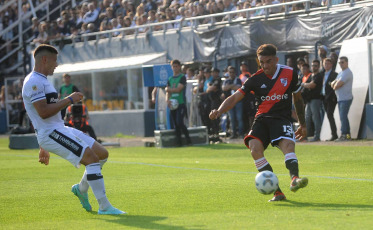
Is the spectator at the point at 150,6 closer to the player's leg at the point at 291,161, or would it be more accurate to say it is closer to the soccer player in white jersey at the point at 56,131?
the player's leg at the point at 291,161

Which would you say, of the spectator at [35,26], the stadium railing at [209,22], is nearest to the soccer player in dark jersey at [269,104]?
the stadium railing at [209,22]

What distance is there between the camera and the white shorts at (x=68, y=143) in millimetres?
9031

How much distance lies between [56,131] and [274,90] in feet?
9.13

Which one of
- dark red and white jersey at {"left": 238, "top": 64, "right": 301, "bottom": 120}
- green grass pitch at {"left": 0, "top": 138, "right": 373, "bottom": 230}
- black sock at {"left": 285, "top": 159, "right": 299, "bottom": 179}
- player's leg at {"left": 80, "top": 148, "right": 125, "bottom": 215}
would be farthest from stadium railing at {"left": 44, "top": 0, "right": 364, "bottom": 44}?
player's leg at {"left": 80, "top": 148, "right": 125, "bottom": 215}

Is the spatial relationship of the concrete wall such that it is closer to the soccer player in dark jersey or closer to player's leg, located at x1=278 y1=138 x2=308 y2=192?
the soccer player in dark jersey

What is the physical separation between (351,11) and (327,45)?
135 centimetres

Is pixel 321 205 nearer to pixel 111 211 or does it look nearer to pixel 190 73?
pixel 111 211

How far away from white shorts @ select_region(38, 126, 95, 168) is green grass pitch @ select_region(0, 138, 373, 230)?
70 cm

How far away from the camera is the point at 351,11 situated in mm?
21359

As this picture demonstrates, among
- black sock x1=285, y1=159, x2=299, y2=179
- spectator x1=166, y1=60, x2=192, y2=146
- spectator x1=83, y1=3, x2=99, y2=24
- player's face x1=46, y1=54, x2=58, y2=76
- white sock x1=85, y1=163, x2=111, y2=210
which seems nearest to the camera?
white sock x1=85, y1=163, x2=111, y2=210

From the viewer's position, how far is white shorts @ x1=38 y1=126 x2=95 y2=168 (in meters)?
9.03

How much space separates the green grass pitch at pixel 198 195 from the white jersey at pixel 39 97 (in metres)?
1.04

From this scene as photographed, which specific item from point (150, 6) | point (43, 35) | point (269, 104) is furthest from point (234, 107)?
point (43, 35)

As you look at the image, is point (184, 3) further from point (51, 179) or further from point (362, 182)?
point (362, 182)
